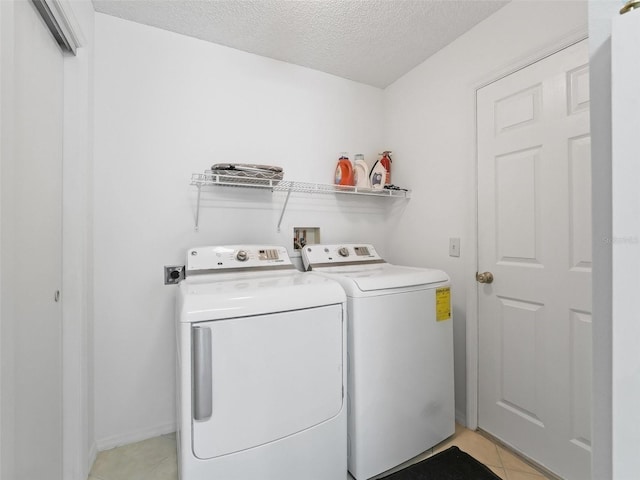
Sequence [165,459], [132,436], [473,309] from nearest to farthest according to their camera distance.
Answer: [165,459]
[132,436]
[473,309]

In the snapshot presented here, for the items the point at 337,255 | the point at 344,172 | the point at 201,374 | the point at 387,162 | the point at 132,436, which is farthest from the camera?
the point at 387,162

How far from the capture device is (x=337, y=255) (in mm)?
2100

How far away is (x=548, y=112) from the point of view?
1.48 meters

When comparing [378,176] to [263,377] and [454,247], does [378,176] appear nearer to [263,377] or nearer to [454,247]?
[454,247]

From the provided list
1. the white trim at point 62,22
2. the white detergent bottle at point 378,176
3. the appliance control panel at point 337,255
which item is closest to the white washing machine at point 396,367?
the appliance control panel at point 337,255

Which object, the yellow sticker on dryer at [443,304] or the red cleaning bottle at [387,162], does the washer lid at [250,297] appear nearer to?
the yellow sticker on dryer at [443,304]

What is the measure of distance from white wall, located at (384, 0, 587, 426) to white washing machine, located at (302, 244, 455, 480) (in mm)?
289

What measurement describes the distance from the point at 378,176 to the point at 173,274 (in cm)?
160

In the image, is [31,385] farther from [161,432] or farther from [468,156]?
[468,156]

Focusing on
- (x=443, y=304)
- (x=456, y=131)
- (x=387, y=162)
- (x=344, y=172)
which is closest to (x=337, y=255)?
(x=344, y=172)

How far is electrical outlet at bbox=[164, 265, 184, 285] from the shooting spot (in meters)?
1.80

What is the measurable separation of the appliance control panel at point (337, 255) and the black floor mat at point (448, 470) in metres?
1.19

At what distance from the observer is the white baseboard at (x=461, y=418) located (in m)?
1.86

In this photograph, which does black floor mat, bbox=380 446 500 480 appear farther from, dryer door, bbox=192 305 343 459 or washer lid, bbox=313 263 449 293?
washer lid, bbox=313 263 449 293
